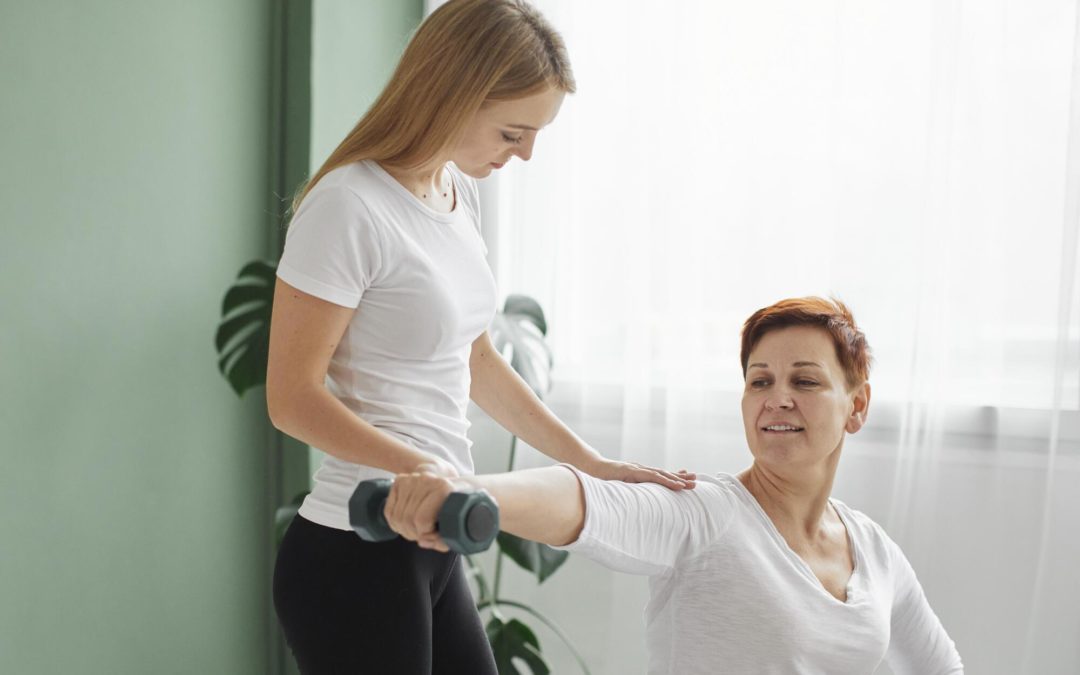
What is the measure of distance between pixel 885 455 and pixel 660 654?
39.7 inches

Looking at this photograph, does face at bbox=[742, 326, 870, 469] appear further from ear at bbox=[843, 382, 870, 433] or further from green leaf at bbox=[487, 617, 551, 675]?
green leaf at bbox=[487, 617, 551, 675]

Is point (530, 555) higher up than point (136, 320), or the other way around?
point (136, 320)

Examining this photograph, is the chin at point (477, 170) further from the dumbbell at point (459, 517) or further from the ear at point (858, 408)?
the ear at point (858, 408)

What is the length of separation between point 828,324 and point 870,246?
2.66 ft

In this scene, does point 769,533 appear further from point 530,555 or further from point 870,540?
point 530,555

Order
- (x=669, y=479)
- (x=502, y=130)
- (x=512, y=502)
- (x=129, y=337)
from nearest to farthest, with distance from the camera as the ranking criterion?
(x=512, y=502) < (x=502, y=130) < (x=669, y=479) < (x=129, y=337)

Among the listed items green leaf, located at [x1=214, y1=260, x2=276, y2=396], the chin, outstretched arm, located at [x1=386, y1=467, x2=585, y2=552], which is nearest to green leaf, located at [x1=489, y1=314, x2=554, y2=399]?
green leaf, located at [x1=214, y1=260, x2=276, y2=396]

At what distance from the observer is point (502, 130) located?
1.21m

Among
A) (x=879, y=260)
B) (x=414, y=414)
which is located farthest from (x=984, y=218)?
(x=414, y=414)

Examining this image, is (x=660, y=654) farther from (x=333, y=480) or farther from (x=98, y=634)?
(x=98, y=634)

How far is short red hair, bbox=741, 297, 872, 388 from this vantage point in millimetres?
1403

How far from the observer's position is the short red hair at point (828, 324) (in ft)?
4.60

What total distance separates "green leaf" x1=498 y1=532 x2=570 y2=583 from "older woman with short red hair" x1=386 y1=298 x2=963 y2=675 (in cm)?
72

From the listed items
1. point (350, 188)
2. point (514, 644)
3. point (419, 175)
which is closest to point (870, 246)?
point (514, 644)
